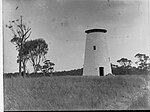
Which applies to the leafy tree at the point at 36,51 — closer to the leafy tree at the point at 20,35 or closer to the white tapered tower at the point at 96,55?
the leafy tree at the point at 20,35

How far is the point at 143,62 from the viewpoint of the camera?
1.64 metres

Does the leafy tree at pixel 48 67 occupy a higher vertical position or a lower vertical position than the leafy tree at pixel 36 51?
lower

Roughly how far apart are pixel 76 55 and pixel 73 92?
0.17 metres

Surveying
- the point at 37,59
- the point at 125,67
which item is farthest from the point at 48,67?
the point at 125,67

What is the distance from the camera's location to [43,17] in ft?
5.42

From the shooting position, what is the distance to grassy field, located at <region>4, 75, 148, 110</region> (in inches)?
64.5

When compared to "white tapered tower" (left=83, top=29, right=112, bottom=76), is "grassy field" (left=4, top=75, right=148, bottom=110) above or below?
below

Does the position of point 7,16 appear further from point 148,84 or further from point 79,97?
point 148,84

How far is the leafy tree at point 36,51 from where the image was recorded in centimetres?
163

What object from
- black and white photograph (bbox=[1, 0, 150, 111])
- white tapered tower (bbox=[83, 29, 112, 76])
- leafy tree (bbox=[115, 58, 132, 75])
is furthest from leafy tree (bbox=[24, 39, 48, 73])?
leafy tree (bbox=[115, 58, 132, 75])

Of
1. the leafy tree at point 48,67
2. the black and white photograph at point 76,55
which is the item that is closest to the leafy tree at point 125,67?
the black and white photograph at point 76,55

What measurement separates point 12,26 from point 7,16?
0.05m

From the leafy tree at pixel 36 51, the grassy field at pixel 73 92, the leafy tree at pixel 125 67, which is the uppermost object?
the leafy tree at pixel 36 51

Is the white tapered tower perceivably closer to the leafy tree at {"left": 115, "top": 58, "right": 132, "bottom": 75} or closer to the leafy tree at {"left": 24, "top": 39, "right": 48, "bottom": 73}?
the leafy tree at {"left": 115, "top": 58, "right": 132, "bottom": 75}
